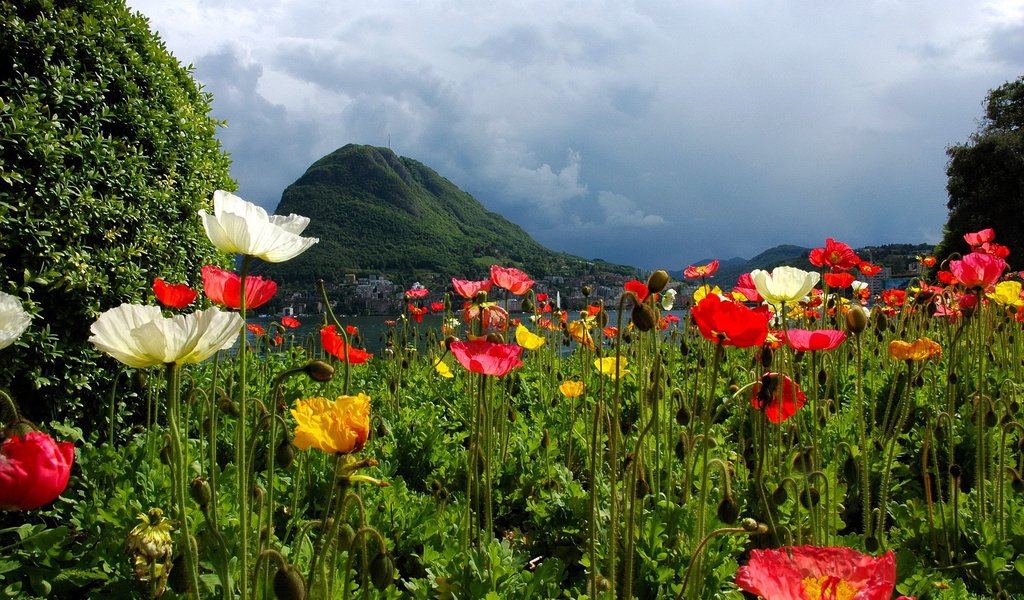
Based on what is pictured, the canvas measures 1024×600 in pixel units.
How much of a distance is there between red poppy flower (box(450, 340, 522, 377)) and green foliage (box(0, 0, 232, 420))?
1681 mm

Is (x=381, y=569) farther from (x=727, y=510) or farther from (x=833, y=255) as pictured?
(x=833, y=255)

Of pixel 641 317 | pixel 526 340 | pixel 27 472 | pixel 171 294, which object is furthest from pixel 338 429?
pixel 526 340

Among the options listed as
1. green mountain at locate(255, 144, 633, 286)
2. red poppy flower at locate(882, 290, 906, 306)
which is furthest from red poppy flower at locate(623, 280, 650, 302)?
green mountain at locate(255, 144, 633, 286)

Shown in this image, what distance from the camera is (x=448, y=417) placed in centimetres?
386

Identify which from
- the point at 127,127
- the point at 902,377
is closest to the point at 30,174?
the point at 127,127

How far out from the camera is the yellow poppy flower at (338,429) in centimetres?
108

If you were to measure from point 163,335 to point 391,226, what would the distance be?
84.7 m

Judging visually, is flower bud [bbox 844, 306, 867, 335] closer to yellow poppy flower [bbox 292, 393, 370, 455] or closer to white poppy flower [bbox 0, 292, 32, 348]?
yellow poppy flower [bbox 292, 393, 370, 455]

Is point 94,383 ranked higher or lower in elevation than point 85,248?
lower

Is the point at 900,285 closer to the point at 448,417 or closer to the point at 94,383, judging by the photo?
the point at 448,417

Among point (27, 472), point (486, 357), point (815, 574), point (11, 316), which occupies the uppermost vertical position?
point (11, 316)

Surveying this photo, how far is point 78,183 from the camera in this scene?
2.52m

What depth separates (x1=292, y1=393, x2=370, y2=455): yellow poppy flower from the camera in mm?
1079

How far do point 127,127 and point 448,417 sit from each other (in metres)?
2.32
